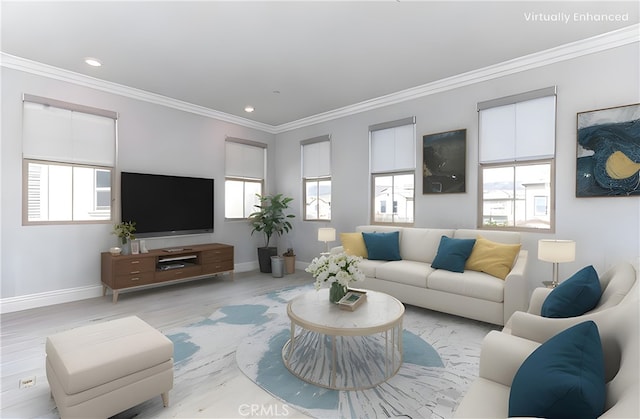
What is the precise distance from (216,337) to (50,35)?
3.46 m

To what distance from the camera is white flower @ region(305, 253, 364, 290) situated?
254 centimetres

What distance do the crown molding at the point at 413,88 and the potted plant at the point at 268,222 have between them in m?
1.68

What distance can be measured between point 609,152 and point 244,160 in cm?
532

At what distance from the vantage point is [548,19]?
281cm

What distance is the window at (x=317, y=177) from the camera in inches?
226

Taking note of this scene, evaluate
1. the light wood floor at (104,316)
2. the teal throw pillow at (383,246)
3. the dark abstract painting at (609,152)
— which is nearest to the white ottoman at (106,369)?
the light wood floor at (104,316)

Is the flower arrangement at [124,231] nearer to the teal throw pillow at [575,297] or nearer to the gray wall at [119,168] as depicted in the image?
the gray wall at [119,168]

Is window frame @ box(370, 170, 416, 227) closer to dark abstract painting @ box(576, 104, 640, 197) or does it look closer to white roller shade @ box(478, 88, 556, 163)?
white roller shade @ box(478, 88, 556, 163)

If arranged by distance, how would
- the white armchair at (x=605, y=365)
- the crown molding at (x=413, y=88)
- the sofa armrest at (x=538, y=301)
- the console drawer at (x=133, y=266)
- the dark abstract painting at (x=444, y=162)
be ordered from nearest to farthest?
the white armchair at (x=605, y=365), the sofa armrest at (x=538, y=301), the crown molding at (x=413, y=88), the console drawer at (x=133, y=266), the dark abstract painting at (x=444, y=162)

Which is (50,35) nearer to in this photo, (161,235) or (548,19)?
(161,235)

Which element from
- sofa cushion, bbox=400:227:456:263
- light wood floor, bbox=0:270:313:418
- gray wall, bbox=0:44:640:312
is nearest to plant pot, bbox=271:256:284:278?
light wood floor, bbox=0:270:313:418

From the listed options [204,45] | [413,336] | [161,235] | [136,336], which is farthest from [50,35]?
[413,336]

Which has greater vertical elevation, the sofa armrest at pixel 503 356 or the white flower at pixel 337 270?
the white flower at pixel 337 270

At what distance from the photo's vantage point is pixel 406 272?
3709 mm
